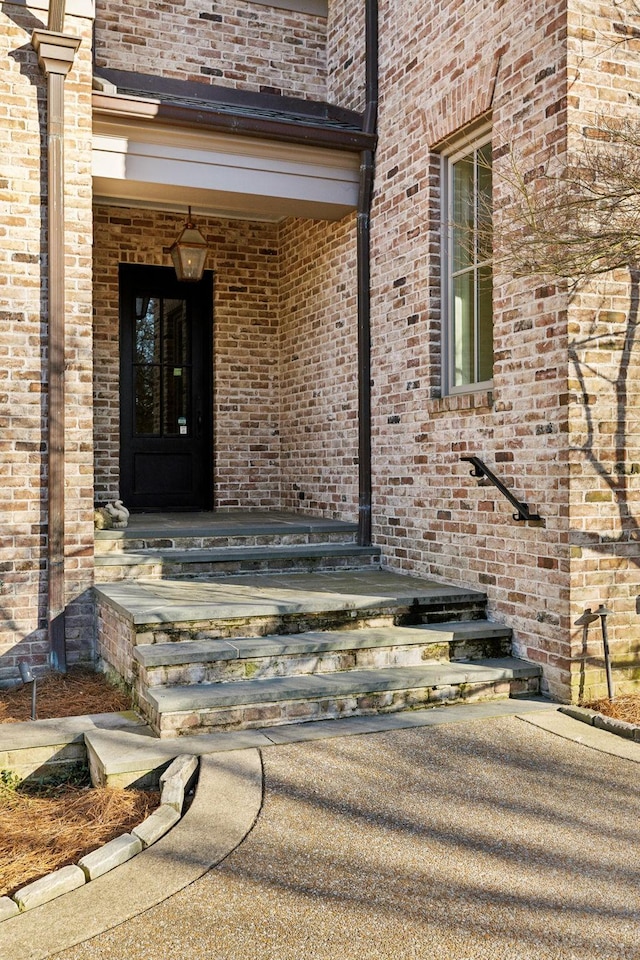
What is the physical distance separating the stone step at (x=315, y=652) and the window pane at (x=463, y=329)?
63.9 inches

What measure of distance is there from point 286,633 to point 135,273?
481cm

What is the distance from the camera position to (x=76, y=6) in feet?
17.6

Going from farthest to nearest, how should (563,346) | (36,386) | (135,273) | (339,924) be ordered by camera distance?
1. (135,273)
2. (36,386)
3. (563,346)
4. (339,924)

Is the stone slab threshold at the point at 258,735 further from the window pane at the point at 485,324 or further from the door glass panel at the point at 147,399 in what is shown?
the door glass panel at the point at 147,399

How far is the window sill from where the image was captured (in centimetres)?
497

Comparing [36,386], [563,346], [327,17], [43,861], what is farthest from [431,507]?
[327,17]

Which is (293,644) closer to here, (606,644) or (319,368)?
(606,644)

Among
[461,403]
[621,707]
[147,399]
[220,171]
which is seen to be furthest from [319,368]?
[621,707]

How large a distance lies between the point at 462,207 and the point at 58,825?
4334mm

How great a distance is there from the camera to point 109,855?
104 inches

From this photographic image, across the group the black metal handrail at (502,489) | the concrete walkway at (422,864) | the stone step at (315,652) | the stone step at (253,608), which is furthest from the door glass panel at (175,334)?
the concrete walkway at (422,864)

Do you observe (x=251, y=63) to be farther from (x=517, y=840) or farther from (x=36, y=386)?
(x=517, y=840)

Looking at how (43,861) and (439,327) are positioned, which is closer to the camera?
(43,861)

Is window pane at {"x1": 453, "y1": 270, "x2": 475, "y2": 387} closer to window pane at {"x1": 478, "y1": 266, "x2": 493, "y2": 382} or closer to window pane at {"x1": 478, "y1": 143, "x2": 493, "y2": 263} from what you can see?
window pane at {"x1": 478, "y1": 266, "x2": 493, "y2": 382}
